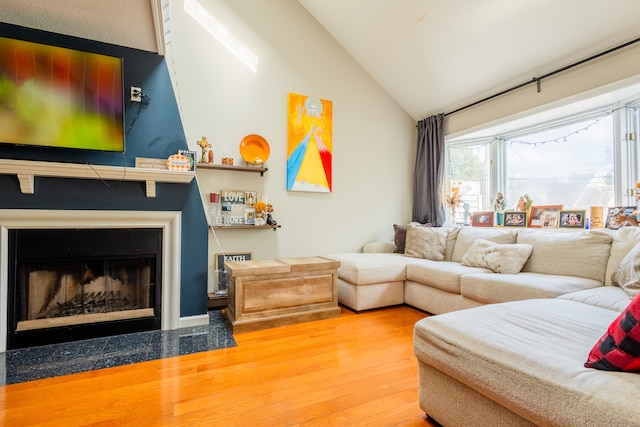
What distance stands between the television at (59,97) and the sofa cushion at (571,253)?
3495 millimetres

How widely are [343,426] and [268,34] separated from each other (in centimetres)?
367

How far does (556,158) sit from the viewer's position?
325 cm

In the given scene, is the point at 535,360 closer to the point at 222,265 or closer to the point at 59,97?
the point at 222,265

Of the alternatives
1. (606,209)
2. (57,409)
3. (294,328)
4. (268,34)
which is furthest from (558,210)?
(57,409)

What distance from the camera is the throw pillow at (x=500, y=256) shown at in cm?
262

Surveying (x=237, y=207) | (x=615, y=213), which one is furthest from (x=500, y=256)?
(x=237, y=207)

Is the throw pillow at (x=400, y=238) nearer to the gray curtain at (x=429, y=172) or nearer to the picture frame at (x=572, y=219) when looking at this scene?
the gray curtain at (x=429, y=172)

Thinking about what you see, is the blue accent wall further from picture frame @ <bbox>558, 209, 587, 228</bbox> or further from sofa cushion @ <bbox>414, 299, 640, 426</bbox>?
picture frame @ <bbox>558, 209, 587, 228</bbox>

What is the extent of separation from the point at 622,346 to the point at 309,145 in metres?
3.17

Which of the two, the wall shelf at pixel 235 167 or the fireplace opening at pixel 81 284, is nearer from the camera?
the fireplace opening at pixel 81 284

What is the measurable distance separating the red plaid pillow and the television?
9.56ft

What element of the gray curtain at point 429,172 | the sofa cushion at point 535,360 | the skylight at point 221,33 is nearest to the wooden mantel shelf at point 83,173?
the skylight at point 221,33

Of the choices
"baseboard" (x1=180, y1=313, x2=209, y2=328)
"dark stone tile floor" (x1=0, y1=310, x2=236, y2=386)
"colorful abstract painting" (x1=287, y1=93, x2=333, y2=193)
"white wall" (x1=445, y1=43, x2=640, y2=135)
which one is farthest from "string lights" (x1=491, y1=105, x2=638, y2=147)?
"baseboard" (x1=180, y1=313, x2=209, y2=328)

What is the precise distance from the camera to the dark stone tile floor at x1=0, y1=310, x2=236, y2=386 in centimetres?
188
